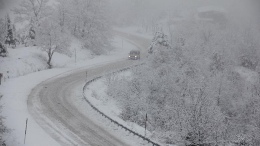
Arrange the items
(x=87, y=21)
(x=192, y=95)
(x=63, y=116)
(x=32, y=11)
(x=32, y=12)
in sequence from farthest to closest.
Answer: (x=87, y=21) → (x=32, y=11) → (x=32, y=12) → (x=192, y=95) → (x=63, y=116)

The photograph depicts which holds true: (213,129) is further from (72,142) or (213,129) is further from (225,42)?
(225,42)

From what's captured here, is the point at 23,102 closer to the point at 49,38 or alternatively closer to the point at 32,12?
the point at 49,38

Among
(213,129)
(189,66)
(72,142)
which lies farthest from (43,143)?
(189,66)

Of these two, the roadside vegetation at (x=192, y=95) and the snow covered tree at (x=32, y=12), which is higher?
the snow covered tree at (x=32, y=12)

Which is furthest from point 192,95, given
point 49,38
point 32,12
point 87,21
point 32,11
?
point 32,11

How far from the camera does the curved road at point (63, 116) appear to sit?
21.3 m

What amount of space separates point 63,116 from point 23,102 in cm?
473

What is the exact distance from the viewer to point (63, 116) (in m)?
25.4

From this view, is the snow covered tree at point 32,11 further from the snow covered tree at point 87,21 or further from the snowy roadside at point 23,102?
the snowy roadside at point 23,102

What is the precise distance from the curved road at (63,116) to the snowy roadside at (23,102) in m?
0.58

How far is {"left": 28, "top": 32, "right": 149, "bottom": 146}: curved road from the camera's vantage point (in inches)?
838

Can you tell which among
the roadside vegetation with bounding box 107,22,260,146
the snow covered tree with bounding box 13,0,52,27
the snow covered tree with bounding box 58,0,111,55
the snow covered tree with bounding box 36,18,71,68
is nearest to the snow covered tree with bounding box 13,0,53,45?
the snow covered tree with bounding box 13,0,52,27

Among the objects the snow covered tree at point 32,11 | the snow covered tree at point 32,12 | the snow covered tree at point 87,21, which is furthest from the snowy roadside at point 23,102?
the snow covered tree at point 32,11

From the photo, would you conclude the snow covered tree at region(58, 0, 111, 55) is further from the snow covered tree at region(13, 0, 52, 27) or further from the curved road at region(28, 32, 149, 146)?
the curved road at region(28, 32, 149, 146)
